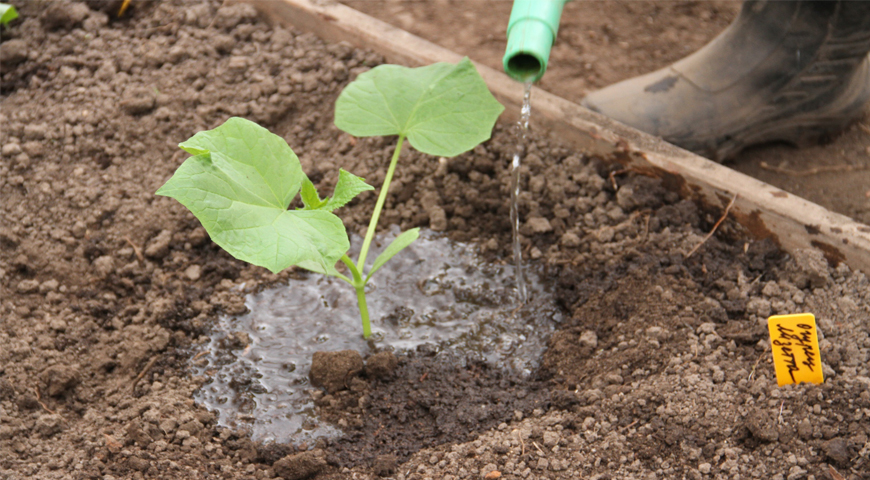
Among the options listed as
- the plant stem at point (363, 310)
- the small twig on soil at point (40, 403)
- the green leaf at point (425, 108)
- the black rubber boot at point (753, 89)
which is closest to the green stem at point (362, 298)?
the plant stem at point (363, 310)

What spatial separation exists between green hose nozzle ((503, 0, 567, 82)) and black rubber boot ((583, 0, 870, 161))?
705 millimetres

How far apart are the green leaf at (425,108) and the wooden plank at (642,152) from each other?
0.31 meters

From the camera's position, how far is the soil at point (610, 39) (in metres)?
2.31

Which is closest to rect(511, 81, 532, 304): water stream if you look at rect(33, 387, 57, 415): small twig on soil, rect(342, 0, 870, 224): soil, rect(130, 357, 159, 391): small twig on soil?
rect(342, 0, 870, 224): soil

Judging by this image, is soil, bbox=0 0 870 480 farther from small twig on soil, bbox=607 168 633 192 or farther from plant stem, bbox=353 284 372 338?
plant stem, bbox=353 284 372 338

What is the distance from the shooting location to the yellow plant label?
134cm

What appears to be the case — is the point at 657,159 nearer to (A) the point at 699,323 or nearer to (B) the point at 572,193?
(B) the point at 572,193

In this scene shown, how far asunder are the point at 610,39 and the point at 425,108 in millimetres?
1422

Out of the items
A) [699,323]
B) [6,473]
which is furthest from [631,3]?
[6,473]

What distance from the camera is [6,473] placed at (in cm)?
130

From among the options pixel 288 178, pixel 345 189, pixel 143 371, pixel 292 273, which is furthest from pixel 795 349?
pixel 143 371

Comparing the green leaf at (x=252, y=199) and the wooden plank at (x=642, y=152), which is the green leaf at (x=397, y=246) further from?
the wooden plank at (x=642, y=152)

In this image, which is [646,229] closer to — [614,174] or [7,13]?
[614,174]

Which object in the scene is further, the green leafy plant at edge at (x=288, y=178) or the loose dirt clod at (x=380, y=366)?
the loose dirt clod at (x=380, y=366)
